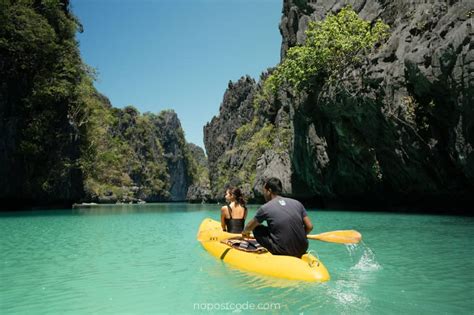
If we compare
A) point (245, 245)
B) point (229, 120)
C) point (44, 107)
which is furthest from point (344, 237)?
point (229, 120)

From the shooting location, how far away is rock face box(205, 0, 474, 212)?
18.3 meters

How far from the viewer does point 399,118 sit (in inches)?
888

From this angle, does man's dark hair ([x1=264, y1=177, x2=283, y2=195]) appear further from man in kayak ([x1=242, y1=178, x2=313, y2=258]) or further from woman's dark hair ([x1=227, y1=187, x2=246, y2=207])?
woman's dark hair ([x1=227, y1=187, x2=246, y2=207])

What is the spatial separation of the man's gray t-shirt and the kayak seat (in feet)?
1.79

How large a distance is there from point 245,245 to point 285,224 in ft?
5.82

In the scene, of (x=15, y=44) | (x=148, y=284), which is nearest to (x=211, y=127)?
(x=15, y=44)

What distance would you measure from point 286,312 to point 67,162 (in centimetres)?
3816

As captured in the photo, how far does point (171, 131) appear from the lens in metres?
136

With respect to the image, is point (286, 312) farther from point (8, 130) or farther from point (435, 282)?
point (8, 130)

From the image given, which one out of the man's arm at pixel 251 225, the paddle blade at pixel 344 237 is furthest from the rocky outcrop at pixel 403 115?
the man's arm at pixel 251 225

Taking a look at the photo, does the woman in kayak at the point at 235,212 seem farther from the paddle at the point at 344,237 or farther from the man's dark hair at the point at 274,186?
the man's dark hair at the point at 274,186

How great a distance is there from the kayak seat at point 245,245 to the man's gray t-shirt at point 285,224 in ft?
1.79

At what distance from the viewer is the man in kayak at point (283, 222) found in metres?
6.53

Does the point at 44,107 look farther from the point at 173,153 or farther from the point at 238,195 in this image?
the point at 173,153
